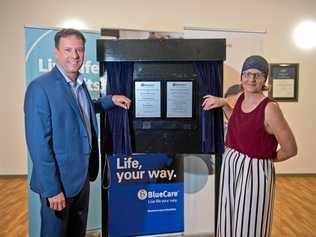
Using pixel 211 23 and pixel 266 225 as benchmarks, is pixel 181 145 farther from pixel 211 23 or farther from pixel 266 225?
pixel 211 23

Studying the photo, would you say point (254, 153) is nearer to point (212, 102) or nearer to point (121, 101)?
point (212, 102)

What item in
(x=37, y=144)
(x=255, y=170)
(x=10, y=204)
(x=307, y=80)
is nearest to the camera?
(x=37, y=144)

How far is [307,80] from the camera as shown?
4.79m

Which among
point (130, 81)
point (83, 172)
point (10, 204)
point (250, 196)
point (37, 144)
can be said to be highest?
point (130, 81)

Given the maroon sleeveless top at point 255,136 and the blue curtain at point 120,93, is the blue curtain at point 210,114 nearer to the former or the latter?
the maroon sleeveless top at point 255,136

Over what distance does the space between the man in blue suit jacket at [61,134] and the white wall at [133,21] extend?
311cm

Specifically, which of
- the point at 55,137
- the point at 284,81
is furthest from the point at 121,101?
the point at 284,81

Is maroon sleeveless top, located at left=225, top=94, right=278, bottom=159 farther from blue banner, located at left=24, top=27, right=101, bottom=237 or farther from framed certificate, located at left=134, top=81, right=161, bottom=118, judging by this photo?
blue banner, located at left=24, top=27, right=101, bottom=237

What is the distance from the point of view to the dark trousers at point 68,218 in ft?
5.26

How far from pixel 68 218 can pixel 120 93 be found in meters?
0.74

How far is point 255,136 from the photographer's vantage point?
1.61m

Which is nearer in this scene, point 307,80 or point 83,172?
point 83,172

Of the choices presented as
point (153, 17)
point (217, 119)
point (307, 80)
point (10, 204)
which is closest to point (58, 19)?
point (153, 17)

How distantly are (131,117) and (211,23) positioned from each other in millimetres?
3192
